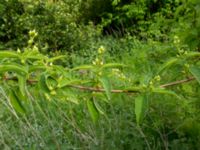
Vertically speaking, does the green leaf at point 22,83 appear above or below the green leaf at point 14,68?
below

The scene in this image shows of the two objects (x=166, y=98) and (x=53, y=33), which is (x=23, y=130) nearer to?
(x=166, y=98)

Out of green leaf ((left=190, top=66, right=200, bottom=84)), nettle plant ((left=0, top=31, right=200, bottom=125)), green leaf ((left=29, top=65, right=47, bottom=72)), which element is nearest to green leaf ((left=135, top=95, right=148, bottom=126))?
nettle plant ((left=0, top=31, right=200, bottom=125))

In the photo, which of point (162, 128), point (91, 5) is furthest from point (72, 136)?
point (91, 5)

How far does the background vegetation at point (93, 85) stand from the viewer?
4.84 ft

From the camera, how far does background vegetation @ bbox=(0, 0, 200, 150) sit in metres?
1.48

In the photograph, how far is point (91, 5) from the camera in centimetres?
974

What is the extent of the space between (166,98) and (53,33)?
15.5ft

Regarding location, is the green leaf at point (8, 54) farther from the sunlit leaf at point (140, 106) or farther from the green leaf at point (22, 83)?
A: the sunlit leaf at point (140, 106)

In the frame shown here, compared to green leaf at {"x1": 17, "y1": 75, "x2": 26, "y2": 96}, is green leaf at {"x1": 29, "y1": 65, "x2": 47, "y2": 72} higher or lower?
higher

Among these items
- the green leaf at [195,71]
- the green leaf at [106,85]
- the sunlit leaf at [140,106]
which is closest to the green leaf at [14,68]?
the green leaf at [106,85]

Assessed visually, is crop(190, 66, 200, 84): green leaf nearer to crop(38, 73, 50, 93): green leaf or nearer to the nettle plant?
the nettle plant

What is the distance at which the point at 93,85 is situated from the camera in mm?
1507

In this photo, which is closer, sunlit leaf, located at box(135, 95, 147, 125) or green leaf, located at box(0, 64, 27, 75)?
green leaf, located at box(0, 64, 27, 75)

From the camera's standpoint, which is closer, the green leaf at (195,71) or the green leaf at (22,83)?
the green leaf at (22,83)
